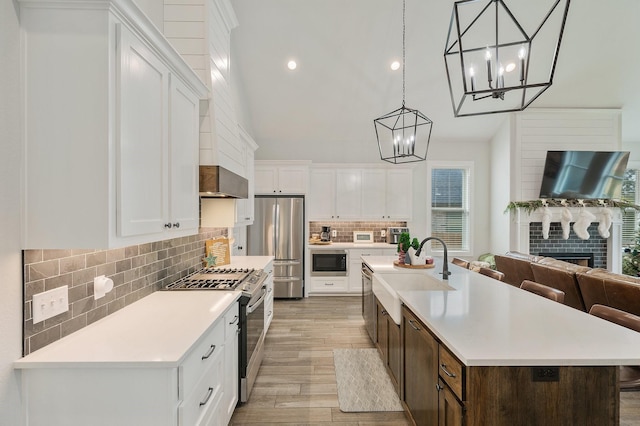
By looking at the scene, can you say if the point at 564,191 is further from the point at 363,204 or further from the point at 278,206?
the point at 278,206

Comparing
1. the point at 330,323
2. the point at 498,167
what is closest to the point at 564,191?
the point at 498,167

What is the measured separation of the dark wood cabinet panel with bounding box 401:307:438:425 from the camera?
162 centimetres

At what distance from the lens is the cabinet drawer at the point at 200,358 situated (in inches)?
53.1

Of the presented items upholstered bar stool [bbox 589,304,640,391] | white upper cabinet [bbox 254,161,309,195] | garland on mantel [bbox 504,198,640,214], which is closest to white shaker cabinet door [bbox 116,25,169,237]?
upholstered bar stool [bbox 589,304,640,391]

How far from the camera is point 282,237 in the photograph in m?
5.26

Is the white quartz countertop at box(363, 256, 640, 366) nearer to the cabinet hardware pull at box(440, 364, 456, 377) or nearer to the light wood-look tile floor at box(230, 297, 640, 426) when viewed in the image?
the cabinet hardware pull at box(440, 364, 456, 377)

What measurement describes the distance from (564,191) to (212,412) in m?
6.07

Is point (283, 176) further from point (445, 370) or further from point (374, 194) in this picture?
point (445, 370)

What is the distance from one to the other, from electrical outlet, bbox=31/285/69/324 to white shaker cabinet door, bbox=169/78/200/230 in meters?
0.59

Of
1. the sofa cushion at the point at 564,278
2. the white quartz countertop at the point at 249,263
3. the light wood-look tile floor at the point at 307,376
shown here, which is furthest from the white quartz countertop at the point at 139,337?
the sofa cushion at the point at 564,278

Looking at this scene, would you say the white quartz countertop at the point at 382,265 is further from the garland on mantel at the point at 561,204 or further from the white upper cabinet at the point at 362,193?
the garland on mantel at the point at 561,204

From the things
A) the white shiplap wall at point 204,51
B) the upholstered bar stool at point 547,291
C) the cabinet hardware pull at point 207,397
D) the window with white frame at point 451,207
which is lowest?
the cabinet hardware pull at point 207,397

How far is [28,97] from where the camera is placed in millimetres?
1245

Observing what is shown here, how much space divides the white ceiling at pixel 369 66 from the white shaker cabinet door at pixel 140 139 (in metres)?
3.14
